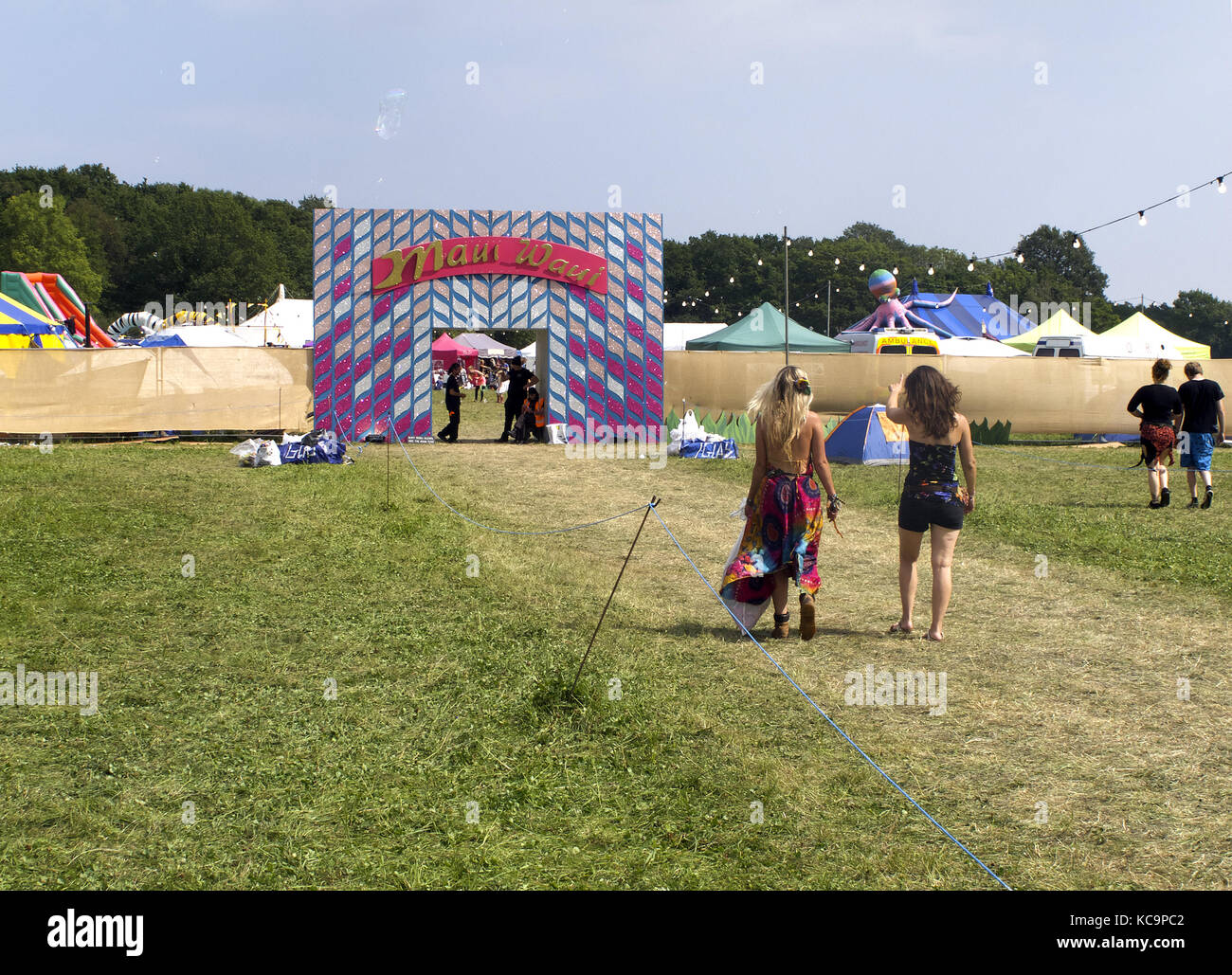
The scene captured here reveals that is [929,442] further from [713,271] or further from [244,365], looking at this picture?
[713,271]

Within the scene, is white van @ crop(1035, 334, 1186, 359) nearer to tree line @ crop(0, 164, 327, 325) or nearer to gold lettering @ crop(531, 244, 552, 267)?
gold lettering @ crop(531, 244, 552, 267)

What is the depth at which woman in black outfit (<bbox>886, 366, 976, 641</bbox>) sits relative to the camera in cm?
705

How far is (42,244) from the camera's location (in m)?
84.2

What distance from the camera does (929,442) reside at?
7105 millimetres

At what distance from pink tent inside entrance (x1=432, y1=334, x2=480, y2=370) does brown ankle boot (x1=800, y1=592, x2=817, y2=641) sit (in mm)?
46538

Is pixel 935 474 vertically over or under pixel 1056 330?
under

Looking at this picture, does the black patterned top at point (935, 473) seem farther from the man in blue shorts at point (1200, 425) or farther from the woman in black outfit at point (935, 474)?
the man in blue shorts at point (1200, 425)

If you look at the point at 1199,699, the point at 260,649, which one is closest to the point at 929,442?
the point at 1199,699

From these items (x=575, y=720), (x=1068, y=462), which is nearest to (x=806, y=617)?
(x=575, y=720)

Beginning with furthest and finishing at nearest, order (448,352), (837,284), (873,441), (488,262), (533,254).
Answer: (837,284) → (448,352) → (533,254) → (488,262) → (873,441)

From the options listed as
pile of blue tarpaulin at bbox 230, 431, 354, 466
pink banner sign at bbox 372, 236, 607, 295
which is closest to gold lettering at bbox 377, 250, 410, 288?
pink banner sign at bbox 372, 236, 607, 295

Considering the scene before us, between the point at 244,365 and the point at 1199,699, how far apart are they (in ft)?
68.4

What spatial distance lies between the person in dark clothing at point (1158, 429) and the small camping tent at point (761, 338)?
1566 cm

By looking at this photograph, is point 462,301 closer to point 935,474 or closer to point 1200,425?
point 1200,425
